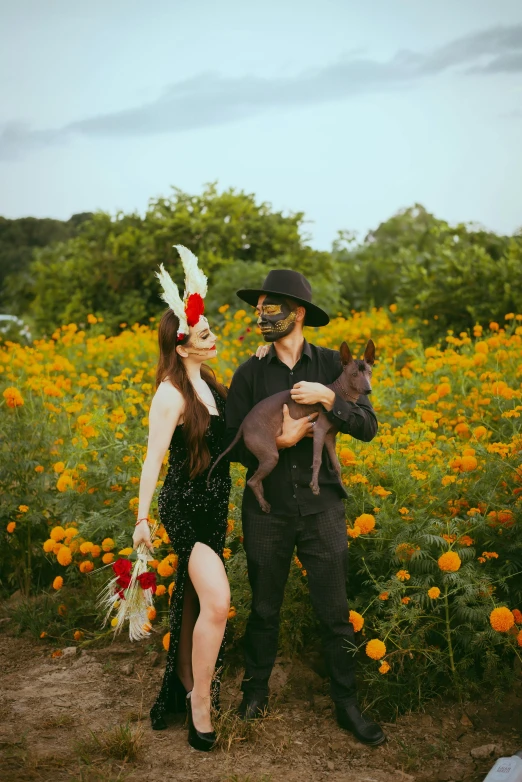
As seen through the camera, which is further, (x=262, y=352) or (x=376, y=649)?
(x=262, y=352)

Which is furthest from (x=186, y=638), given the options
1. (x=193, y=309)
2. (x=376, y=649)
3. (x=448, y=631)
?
(x=193, y=309)

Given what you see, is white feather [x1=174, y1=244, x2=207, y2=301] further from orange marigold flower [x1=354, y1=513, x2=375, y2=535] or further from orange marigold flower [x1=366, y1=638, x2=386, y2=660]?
orange marigold flower [x1=366, y1=638, x2=386, y2=660]

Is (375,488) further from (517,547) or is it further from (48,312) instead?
(48,312)

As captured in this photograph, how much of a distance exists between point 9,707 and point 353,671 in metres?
1.75

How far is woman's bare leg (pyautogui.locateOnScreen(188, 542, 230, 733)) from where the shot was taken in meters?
3.42

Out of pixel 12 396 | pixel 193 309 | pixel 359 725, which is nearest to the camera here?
pixel 359 725

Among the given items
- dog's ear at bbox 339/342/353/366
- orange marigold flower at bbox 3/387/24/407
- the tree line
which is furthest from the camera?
the tree line

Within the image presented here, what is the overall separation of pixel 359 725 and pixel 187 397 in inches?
64.2

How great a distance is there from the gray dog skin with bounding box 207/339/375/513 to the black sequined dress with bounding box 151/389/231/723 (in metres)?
0.14

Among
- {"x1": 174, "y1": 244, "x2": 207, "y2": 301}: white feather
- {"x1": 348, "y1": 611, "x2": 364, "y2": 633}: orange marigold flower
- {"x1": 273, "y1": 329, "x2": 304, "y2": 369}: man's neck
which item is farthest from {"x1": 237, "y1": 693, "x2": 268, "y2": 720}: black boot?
{"x1": 174, "y1": 244, "x2": 207, "y2": 301}: white feather

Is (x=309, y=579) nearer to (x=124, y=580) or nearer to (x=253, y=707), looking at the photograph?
(x=253, y=707)

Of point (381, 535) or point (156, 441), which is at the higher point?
point (156, 441)

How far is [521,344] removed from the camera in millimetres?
6766

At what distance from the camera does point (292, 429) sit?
3432mm
